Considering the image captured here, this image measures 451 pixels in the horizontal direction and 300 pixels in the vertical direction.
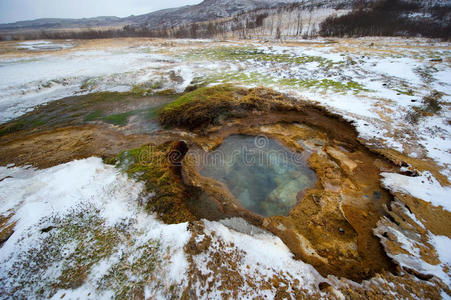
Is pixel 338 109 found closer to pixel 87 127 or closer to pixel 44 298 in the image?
pixel 44 298

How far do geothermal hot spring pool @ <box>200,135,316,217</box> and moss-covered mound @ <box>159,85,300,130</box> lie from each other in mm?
1711

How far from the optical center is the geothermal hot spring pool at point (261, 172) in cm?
483

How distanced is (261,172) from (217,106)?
4261 mm

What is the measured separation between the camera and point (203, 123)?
7930 millimetres

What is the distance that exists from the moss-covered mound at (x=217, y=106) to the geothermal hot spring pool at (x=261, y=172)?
1711 millimetres

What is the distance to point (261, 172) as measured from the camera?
5762mm

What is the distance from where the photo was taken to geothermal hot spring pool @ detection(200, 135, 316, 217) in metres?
4.83

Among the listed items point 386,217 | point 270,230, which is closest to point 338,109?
point 386,217

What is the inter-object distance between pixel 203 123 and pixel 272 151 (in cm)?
328

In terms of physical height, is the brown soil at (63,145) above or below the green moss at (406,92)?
below

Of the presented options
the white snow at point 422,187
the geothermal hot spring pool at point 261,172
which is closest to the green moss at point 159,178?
→ the geothermal hot spring pool at point 261,172

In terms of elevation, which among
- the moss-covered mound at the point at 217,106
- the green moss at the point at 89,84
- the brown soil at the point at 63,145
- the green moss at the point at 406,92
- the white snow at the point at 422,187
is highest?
Answer: the green moss at the point at 89,84

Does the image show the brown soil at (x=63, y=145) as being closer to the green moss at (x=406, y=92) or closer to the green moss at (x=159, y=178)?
the green moss at (x=159, y=178)

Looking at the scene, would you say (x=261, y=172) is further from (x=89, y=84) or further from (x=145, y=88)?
(x=89, y=84)
